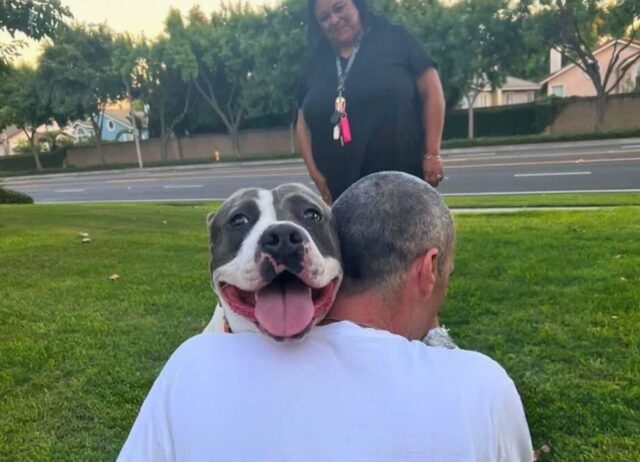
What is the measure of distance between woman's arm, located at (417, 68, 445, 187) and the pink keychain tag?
0.40 metres

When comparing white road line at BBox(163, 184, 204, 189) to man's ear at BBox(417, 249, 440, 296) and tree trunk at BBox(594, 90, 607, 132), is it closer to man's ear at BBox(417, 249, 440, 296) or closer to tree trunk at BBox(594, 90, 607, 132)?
tree trunk at BBox(594, 90, 607, 132)

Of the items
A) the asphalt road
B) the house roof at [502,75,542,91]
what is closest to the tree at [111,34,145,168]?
the asphalt road

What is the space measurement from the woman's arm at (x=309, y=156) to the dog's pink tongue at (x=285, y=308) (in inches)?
80.1

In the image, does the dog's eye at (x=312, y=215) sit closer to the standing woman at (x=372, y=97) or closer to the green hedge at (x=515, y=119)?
the standing woman at (x=372, y=97)

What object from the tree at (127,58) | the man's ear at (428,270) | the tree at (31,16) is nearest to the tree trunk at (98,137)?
the tree at (127,58)

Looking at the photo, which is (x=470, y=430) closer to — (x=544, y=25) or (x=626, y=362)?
(x=626, y=362)

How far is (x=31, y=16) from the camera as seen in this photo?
8.63 m

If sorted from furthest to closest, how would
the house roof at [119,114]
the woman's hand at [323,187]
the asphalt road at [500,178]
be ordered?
the house roof at [119,114] → the asphalt road at [500,178] → the woman's hand at [323,187]

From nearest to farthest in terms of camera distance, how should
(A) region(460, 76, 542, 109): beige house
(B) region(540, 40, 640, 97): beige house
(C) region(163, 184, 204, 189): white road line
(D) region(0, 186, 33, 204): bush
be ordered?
(D) region(0, 186, 33, 204): bush, (C) region(163, 184, 204, 189): white road line, (B) region(540, 40, 640, 97): beige house, (A) region(460, 76, 542, 109): beige house

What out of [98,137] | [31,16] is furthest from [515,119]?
[31,16]

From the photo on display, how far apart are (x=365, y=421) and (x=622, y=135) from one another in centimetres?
2850

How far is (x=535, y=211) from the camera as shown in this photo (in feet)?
32.3

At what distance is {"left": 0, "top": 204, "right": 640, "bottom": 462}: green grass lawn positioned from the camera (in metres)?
3.20

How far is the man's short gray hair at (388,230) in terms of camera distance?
4.97 feet
